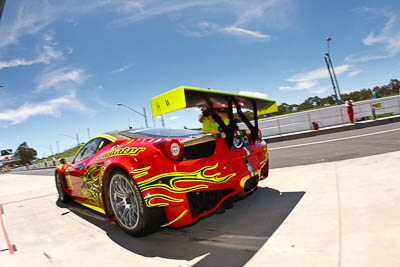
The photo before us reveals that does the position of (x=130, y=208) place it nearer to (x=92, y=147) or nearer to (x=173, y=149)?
(x=173, y=149)

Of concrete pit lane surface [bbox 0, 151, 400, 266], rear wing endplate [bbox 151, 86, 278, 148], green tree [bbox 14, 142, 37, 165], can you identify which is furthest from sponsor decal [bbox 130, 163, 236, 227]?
green tree [bbox 14, 142, 37, 165]

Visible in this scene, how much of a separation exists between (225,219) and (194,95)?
1507mm

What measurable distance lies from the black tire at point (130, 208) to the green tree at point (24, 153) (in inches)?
5656

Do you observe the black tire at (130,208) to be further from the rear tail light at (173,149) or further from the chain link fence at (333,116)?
the chain link fence at (333,116)

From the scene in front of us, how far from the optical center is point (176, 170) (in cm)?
246

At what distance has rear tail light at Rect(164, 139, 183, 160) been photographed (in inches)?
98.5

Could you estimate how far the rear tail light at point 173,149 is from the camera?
2.50 m

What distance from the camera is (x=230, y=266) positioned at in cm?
197

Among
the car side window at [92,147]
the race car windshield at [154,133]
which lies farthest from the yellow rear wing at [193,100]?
the car side window at [92,147]

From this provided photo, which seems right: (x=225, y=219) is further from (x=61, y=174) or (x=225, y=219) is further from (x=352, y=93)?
(x=352, y=93)

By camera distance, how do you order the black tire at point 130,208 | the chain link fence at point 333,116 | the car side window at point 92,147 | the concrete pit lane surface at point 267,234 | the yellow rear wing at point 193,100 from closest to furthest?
the concrete pit lane surface at point 267,234 → the yellow rear wing at point 193,100 → the black tire at point 130,208 → the car side window at point 92,147 → the chain link fence at point 333,116

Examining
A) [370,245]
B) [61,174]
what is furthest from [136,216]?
[61,174]

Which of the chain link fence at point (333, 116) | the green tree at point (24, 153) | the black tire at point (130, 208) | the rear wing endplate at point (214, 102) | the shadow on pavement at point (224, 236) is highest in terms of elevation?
the green tree at point (24, 153)

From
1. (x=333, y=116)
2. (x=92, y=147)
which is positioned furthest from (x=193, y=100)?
(x=333, y=116)
